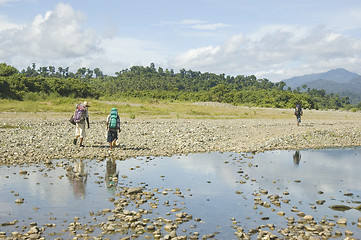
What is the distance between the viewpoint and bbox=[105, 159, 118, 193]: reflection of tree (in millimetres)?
12758

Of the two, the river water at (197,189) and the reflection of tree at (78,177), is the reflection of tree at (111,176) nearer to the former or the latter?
the river water at (197,189)

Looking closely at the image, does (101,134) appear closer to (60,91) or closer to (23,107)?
(23,107)

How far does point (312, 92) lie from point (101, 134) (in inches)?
6138

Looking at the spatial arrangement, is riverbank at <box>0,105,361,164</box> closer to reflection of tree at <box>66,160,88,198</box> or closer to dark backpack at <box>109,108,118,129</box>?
dark backpack at <box>109,108,118,129</box>

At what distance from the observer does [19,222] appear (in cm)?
922

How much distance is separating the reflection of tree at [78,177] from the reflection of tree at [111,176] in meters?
0.79

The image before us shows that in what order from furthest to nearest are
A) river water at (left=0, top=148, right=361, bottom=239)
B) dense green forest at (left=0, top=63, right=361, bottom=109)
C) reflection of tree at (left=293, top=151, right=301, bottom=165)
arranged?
1. dense green forest at (left=0, top=63, right=361, bottom=109)
2. reflection of tree at (left=293, top=151, right=301, bottom=165)
3. river water at (left=0, top=148, right=361, bottom=239)

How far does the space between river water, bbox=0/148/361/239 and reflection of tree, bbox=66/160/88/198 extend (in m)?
0.03

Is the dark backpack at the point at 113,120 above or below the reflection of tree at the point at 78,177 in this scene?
above

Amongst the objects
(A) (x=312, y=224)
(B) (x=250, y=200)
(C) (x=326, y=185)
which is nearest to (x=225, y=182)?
(B) (x=250, y=200)

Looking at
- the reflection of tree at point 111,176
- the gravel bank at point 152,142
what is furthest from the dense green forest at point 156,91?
the reflection of tree at point 111,176

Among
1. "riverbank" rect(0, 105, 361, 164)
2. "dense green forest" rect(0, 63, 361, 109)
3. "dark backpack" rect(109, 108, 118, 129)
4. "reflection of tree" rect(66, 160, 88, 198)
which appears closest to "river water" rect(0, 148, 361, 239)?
"reflection of tree" rect(66, 160, 88, 198)

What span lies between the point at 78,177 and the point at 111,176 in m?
1.18

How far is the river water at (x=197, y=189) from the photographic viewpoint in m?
9.70
